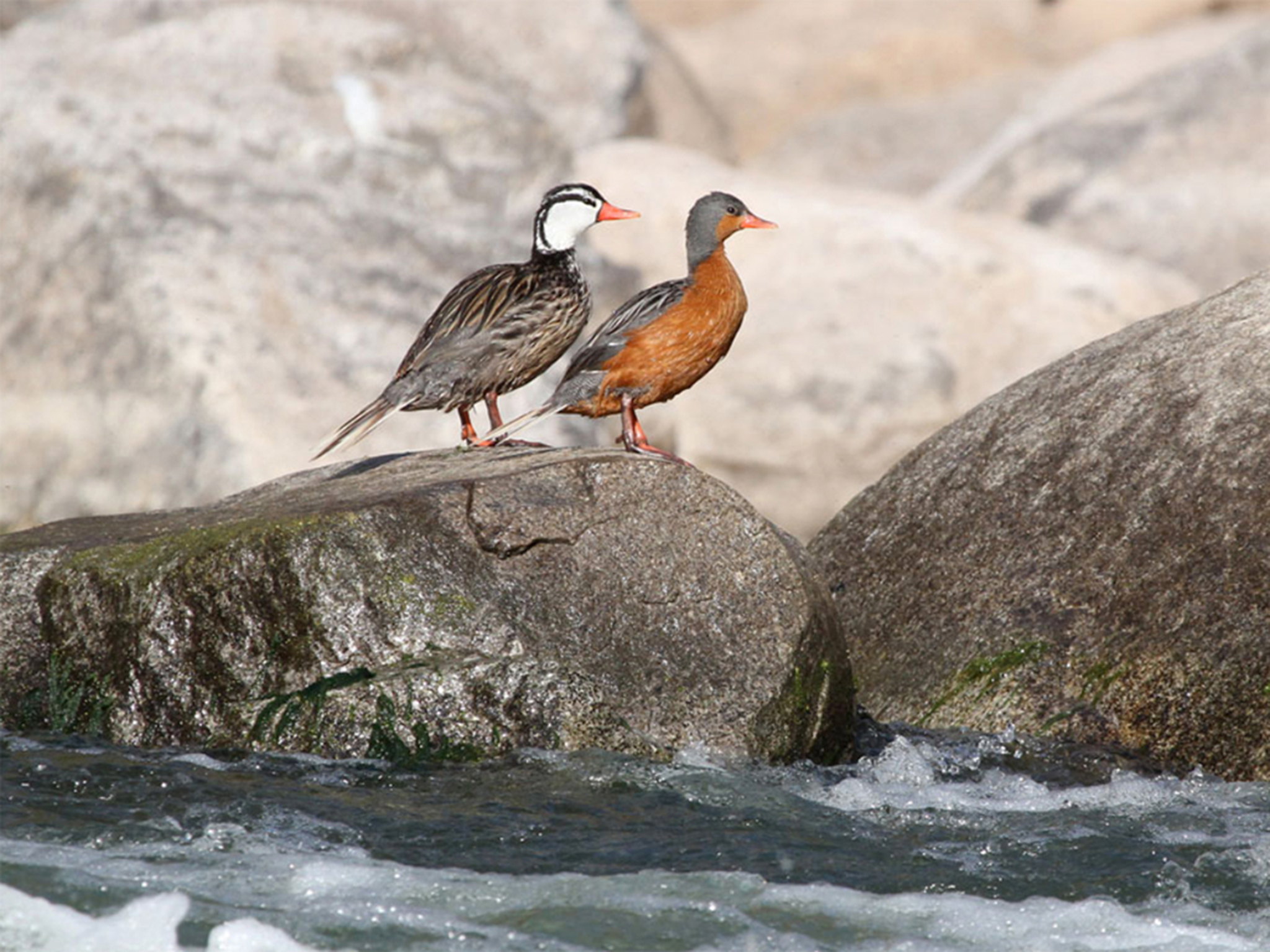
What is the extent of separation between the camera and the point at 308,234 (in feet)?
49.9

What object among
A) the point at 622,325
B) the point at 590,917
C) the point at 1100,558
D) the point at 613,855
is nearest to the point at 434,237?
the point at 622,325

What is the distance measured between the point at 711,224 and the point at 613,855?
366 cm

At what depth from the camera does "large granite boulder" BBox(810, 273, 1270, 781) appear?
7355mm

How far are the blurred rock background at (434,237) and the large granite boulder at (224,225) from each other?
25mm

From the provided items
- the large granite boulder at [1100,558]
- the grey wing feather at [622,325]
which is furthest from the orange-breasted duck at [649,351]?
the large granite boulder at [1100,558]

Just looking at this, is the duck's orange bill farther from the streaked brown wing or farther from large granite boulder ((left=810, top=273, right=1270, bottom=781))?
large granite boulder ((left=810, top=273, right=1270, bottom=781))

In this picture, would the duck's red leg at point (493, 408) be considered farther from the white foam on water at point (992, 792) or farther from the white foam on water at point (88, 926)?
the white foam on water at point (88, 926)

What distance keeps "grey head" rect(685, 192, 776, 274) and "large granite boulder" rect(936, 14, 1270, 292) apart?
9.36m

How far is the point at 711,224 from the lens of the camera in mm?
8828

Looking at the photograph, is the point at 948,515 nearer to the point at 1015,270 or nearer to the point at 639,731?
the point at 639,731

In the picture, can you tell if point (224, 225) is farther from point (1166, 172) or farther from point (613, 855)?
point (613, 855)

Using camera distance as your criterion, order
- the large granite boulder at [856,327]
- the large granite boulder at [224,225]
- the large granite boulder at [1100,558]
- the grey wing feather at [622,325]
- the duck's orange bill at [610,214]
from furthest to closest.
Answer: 1. the large granite boulder at [856,327]
2. the large granite boulder at [224,225]
3. the duck's orange bill at [610,214]
4. the grey wing feather at [622,325]
5. the large granite boulder at [1100,558]

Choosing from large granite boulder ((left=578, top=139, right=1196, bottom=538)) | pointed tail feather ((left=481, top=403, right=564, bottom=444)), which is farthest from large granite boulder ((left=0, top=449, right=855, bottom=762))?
large granite boulder ((left=578, top=139, right=1196, bottom=538))

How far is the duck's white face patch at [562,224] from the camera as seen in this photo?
9148mm
